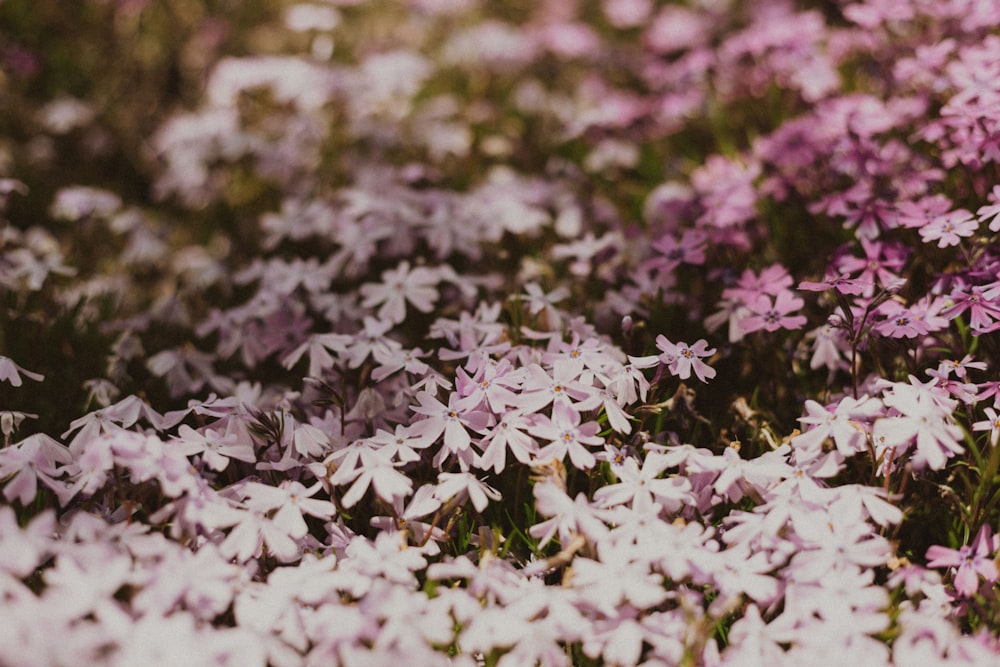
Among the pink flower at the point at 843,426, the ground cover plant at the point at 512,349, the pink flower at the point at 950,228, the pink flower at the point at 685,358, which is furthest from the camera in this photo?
the pink flower at the point at 950,228

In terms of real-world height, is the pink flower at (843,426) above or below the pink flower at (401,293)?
above

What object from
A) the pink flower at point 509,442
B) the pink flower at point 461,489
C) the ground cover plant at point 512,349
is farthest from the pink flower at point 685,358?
the pink flower at point 461,489

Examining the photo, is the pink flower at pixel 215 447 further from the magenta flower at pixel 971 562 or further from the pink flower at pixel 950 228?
the pink flower at pixel 950 228

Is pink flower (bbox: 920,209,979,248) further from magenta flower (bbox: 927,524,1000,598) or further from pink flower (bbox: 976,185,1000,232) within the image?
magenta flower (bbox: 927,524,1000,598)

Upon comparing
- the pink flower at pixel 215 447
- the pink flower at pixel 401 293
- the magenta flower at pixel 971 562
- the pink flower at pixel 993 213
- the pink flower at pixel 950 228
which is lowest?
the magenta flower at pixel 971 562

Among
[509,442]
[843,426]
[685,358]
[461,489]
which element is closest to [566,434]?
[509,442]

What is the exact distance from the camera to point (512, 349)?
7.70 feet

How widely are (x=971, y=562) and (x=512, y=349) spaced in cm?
115

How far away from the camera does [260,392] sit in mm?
2514

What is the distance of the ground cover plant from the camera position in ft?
5.44

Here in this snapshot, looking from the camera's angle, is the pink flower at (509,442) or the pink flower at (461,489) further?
the pink flower at (509,442)

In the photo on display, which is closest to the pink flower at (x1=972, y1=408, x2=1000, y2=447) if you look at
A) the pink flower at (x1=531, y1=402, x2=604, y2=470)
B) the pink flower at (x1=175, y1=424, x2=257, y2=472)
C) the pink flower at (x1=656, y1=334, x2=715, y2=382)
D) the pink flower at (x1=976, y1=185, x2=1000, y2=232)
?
the pink flower at (x1=976, y1=185, x2=1000, y2=232)

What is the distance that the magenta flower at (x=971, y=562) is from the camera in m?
1.77

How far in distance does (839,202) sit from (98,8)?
437 cm
